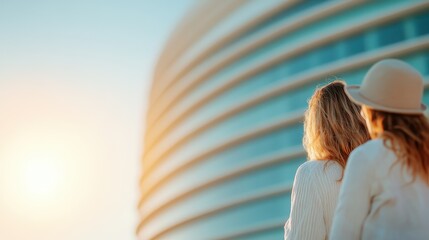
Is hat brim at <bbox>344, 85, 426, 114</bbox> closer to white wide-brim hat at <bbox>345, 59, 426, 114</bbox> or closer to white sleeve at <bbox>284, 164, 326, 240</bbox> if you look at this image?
white wide-brim hat at <bbox>345, 59, 426, 114</bbox>

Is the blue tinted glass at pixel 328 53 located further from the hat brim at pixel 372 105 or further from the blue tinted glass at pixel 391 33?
the hat brim at pixel 372 105

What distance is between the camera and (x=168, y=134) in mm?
37094

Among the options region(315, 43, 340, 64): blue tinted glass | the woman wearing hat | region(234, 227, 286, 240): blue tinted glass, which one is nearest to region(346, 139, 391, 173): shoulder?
the woman wearing hat

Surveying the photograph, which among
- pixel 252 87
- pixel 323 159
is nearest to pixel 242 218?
pixel 252 87

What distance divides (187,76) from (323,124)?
30725mm

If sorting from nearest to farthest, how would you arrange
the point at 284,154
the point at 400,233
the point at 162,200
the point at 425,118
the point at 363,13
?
the point at 400,233, the point at 425,118, the point at 363,13, the point at 284,154, the point at 162,200

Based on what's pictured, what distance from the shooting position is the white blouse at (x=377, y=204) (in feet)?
9.48

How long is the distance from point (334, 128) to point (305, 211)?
0.48 metres

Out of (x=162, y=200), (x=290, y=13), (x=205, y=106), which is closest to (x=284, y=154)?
(x=290, y=13)

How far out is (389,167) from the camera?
2.96 m

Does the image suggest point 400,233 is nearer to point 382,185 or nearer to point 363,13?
point 382,185

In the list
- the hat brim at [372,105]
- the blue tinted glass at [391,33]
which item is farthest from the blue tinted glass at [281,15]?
the hat brim at [372,105]

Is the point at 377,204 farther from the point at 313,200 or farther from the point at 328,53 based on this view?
the point at 328,53

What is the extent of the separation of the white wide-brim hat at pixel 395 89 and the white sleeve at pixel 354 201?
27cm
